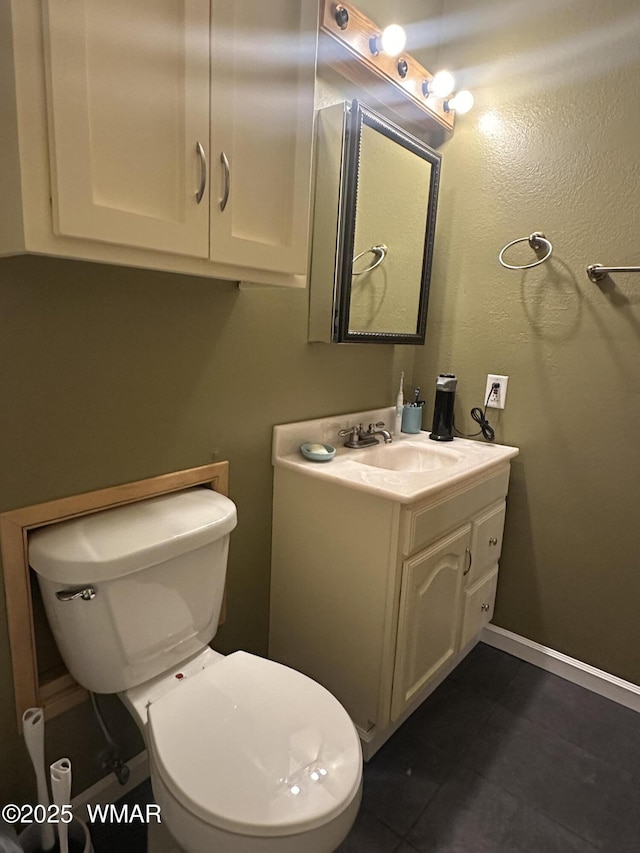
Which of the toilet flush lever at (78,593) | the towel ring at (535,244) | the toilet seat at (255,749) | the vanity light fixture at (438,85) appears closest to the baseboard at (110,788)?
the toilet seat at (255,749)

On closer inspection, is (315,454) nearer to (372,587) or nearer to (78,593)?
(372,587)

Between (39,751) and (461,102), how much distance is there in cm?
228

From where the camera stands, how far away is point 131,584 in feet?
3.58

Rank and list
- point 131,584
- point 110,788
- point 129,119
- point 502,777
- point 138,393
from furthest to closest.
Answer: point 502,777 < point 110,788 < point 138,393 < point 131,584 < point 129,119

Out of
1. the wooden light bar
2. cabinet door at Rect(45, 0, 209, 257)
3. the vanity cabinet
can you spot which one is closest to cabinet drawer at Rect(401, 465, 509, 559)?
the vanity cabinet

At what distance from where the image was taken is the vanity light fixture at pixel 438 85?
177 cm

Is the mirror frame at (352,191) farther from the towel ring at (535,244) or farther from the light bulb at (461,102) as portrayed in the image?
the towel ring at (535,244)

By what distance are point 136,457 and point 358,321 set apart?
0.85 meters

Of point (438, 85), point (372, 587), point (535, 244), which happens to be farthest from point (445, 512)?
point (438, 85)

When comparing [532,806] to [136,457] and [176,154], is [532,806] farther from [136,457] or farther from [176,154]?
[176,154]

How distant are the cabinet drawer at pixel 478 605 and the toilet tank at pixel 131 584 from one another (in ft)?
2.97

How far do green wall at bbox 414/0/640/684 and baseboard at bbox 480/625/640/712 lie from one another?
0.03m

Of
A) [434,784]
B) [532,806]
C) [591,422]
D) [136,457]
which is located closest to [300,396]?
[136,457]

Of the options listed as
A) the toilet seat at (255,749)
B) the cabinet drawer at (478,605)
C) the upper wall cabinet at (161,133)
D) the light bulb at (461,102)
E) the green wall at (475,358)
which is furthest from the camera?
the light bulb at (461,102)
